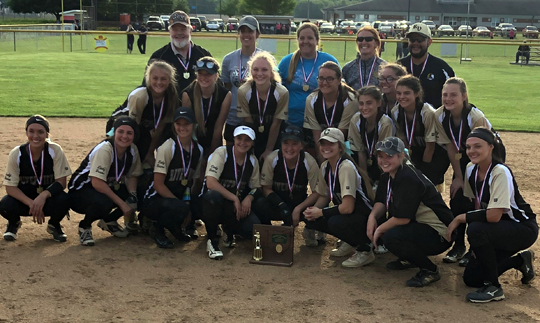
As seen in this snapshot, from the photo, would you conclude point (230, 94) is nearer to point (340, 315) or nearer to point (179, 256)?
point (179, 256)

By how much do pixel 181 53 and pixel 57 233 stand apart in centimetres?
237

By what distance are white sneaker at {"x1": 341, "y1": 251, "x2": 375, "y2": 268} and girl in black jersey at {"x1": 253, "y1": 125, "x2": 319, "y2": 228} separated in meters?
0.67

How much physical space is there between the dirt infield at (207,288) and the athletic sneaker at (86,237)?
0.27ft

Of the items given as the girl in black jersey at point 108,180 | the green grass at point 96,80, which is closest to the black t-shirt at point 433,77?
the girl in black jersey at point 108,180

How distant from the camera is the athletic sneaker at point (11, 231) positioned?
6.04 metres

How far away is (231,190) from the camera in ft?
19.8

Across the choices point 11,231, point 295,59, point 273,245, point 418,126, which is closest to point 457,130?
point 418,126

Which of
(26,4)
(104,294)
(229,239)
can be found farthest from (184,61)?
(26,4)

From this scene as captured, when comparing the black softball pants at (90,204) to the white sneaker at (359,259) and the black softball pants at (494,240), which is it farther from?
the black softball pants at (494,240)

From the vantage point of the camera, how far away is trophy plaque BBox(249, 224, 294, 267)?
558 cm

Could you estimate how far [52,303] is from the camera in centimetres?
457

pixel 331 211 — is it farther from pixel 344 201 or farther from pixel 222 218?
pixel 222 218

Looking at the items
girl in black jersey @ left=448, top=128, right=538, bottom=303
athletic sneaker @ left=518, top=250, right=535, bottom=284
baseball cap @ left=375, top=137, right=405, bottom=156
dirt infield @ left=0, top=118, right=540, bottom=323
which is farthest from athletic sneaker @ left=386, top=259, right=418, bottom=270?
baseball cap @ left=375, top=137, right=405, bottom=156

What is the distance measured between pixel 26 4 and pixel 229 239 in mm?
67823
